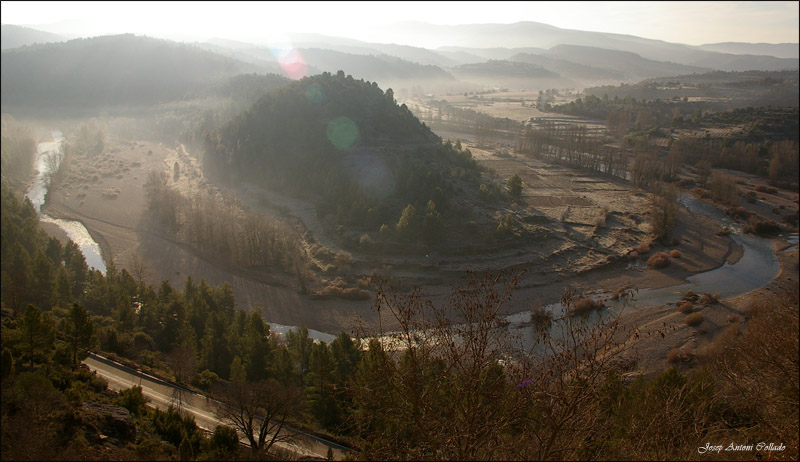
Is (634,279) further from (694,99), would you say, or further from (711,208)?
(694,99)

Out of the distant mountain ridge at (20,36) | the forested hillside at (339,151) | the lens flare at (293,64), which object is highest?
the lens flare at (293,64)

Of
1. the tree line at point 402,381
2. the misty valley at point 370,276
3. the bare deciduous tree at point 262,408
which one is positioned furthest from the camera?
the bare deciduous tree at point 262,408

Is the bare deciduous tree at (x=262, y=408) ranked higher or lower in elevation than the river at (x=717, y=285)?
higher

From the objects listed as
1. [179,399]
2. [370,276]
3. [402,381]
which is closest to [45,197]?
[370,276]

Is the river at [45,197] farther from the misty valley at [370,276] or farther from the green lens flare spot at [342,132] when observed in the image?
the green lens flare spot at [342,132]

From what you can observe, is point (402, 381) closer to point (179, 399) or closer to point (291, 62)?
point (179, 399)

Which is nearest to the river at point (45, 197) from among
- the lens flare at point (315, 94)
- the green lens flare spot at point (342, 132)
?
the green lens flare spot at point (342, 132)

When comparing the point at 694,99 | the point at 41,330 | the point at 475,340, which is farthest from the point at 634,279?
the point at 694,99
